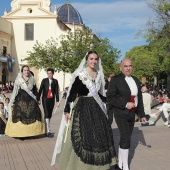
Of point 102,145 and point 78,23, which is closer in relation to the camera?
point 102,145

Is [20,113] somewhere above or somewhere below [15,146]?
above

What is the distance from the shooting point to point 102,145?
5031mm

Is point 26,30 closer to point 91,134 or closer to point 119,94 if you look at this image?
point 119,94

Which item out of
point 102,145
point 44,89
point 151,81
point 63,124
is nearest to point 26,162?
point 63,124

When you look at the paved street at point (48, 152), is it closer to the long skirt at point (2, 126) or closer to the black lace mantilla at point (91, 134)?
the long skirt at point (2, 126)

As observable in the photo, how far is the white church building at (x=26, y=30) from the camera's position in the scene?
4931 cm

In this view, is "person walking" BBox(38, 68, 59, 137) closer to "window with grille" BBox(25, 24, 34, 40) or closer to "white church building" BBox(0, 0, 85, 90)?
"white church building" BBox(0, 0, 85, 90)

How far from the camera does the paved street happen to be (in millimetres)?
6035

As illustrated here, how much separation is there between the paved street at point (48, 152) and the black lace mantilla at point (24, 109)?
0.51 meters

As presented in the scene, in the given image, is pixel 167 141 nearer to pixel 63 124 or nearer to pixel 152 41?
pixel 63 124

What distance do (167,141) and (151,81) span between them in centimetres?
7147

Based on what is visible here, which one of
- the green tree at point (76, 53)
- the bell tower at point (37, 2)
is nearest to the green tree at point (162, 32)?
the green tree at point (76, 53)

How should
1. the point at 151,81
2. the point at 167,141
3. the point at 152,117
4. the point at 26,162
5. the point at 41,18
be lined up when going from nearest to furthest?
1. the point at 26,162
2. the point at 167,141
3. the point at 152,117
4. the point at 41,18
5. the point at 151,81

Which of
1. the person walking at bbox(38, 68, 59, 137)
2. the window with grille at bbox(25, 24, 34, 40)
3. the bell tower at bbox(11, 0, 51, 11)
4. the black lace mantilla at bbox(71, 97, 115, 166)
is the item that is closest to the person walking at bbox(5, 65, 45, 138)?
the person walking at bbox(38, 68, 59, 137)
